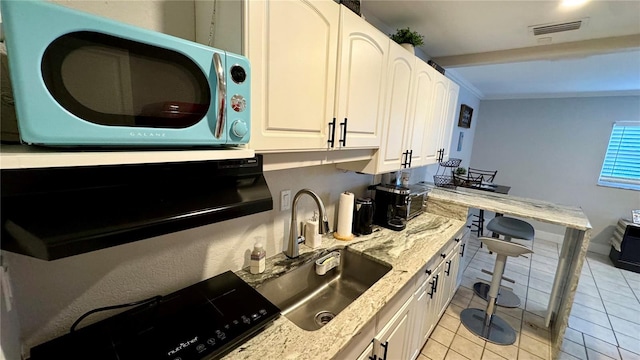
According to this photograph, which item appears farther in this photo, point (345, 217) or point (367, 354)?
point (345, 217)

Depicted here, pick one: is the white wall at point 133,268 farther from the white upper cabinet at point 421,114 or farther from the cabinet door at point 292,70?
the white upper cabinet at point 421,114

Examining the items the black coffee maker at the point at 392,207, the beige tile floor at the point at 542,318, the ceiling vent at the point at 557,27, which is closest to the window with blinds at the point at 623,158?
the beige tile floor at the point at 542,318

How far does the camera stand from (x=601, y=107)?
391cm

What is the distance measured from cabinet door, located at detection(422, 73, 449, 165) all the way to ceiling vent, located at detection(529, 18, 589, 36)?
2.24 ft

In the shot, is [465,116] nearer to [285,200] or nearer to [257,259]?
[285,200]

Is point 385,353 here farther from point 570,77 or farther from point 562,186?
point 562,186

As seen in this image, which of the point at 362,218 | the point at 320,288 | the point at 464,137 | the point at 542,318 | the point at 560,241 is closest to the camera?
the point at 320,288

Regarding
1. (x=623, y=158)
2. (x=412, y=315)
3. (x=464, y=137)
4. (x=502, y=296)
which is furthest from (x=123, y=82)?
(x=623, y=158)

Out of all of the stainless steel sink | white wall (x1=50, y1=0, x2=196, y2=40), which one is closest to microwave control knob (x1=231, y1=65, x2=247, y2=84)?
white wall (x1=50, y1=0, x2=196, y2=40)

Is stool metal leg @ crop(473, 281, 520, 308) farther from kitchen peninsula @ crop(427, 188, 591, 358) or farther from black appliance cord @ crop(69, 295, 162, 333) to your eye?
black appliance cord @ crop(69, 295, 162, 333)

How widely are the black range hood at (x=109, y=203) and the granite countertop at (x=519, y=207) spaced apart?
1.97m

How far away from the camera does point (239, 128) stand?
2.26 ft

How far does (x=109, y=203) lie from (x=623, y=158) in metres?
6.18

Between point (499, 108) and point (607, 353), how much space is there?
4.02 m
